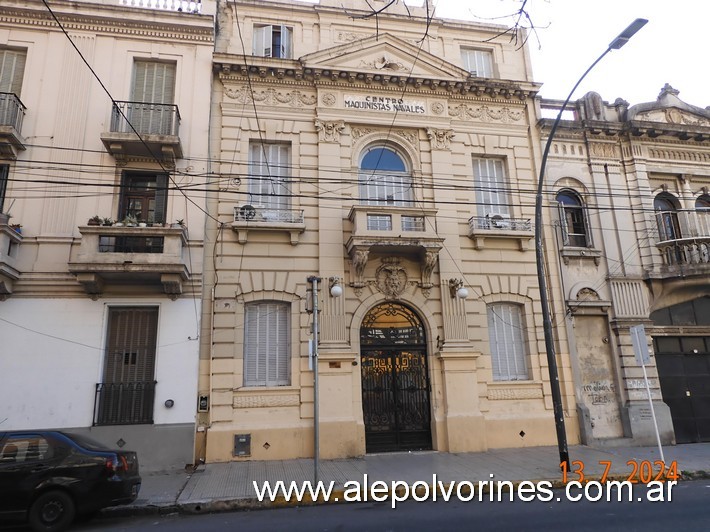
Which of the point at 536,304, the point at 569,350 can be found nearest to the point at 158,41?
the point at 536,304

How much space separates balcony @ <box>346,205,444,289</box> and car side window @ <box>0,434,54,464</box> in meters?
8.44

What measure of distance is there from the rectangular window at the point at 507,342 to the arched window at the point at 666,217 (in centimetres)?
629

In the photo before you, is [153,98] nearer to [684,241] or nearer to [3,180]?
[3,180]

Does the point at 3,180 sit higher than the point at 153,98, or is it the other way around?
the point at 153,98

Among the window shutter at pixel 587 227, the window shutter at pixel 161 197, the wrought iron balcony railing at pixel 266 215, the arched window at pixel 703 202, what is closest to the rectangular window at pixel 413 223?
the wrought iron balcony railing at pixel 266 215

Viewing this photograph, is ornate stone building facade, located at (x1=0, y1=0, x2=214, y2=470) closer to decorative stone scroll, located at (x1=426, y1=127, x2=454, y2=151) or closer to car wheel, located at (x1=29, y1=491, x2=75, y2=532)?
car wheel, located at (x1=29, y1=491, x2=75, y2=532)

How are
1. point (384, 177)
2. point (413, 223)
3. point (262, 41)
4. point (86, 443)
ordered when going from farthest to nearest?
point (262, 41)
point (384, 177)
point (413, 223)
point (86, 443)

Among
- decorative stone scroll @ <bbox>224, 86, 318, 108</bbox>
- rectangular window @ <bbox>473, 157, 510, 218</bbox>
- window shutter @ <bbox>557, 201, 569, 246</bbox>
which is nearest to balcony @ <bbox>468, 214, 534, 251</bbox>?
rectangular window @ <bbox>473, 157, 510, 218</bbox>

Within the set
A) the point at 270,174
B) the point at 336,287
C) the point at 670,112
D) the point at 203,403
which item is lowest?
the point at 203,403

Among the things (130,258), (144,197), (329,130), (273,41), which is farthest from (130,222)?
(273,41)

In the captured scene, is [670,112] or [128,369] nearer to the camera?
[128,369]

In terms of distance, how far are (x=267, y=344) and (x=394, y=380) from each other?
12.6 feet

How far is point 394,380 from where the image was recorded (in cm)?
1427

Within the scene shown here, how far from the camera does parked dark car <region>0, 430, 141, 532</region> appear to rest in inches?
294
